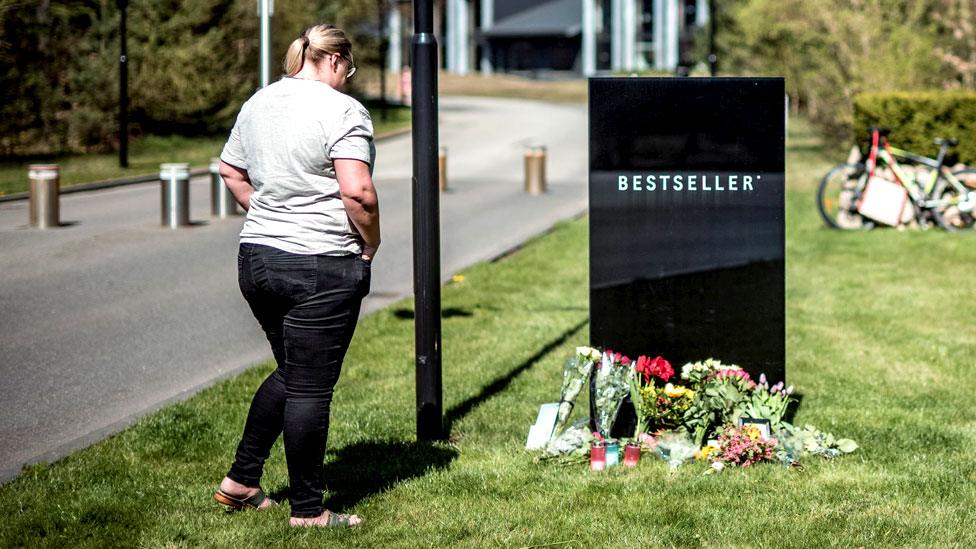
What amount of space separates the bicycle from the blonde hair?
11732 mm

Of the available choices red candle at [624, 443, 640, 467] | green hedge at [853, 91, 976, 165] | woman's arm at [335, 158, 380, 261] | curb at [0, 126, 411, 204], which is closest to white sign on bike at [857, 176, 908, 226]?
green hedge at [853, 91, 976, 165]

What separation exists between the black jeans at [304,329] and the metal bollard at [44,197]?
478 inches

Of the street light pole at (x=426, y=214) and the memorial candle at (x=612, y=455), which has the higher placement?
the street light pole at (x=426, y=214)

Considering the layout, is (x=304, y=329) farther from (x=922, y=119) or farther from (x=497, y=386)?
(x=922, y=119)

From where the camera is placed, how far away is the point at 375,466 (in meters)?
5.74

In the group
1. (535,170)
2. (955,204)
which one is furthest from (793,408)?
(535,170)

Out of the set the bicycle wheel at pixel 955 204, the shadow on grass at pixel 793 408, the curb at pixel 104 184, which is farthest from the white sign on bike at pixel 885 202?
the curb at pixel 104 184

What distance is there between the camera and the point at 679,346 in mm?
6254

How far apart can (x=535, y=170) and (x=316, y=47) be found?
59.3 ft

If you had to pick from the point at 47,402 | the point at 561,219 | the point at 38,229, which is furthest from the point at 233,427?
the point at 561,219

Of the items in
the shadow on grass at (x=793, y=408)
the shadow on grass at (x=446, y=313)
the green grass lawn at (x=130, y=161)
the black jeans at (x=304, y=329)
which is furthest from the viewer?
the green grass lawn at (x=130, y=161)

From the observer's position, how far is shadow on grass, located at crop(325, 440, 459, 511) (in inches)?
211

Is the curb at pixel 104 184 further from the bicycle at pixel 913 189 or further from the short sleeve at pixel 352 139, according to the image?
the short sleeve at pixel 352 139

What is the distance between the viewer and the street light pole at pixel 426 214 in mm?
5941
